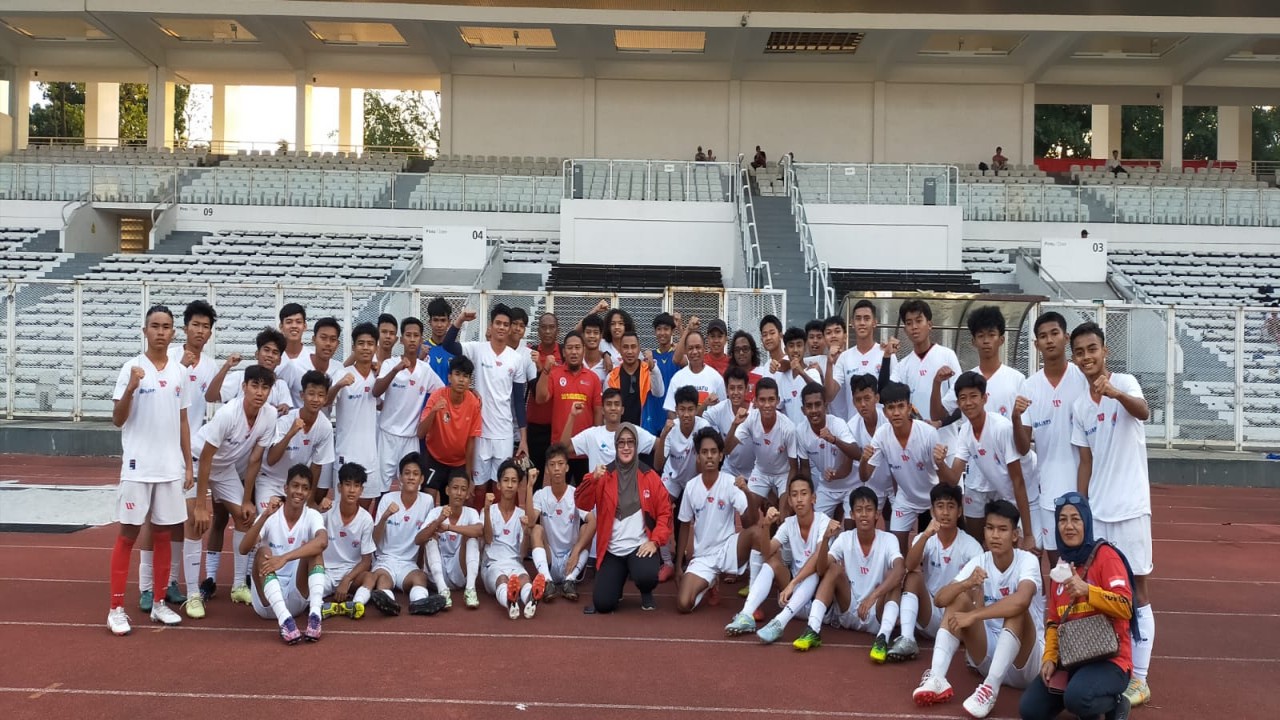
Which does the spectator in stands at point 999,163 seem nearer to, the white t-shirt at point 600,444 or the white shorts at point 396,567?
the white t-shirt at point 600,444

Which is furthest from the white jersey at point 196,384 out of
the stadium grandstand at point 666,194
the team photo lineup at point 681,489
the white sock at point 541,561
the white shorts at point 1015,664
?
the white shorts at point 1015,664

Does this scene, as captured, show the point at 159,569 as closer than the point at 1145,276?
Yes

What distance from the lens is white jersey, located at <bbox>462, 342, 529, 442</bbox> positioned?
332 inches

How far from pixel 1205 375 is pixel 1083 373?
9.81 metres

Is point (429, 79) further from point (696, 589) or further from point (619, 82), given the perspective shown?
point (696, 589)

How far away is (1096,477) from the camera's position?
548cm

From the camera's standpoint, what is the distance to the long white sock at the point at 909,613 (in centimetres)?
607

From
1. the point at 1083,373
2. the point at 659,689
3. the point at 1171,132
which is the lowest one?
the point at 659,689

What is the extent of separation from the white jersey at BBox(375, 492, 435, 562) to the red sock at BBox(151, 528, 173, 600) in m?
1.34

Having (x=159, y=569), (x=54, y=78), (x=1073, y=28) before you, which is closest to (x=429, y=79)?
(x=54, y=78)

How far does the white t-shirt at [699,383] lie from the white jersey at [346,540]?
→ 256 centimetres

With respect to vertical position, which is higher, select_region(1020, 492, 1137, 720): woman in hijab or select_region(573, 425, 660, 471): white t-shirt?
select_region(573, 425, 660, 471): white t-shirt

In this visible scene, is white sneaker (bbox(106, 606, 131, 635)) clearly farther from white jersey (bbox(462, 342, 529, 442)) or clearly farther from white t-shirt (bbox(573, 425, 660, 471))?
white t-shirt (bbox(573, 425, 660, 471))

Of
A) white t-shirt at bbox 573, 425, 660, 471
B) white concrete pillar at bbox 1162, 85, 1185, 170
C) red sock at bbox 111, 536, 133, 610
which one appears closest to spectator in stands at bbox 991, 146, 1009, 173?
white concrete pillar at bbox 1162, 85, 1185, 170
